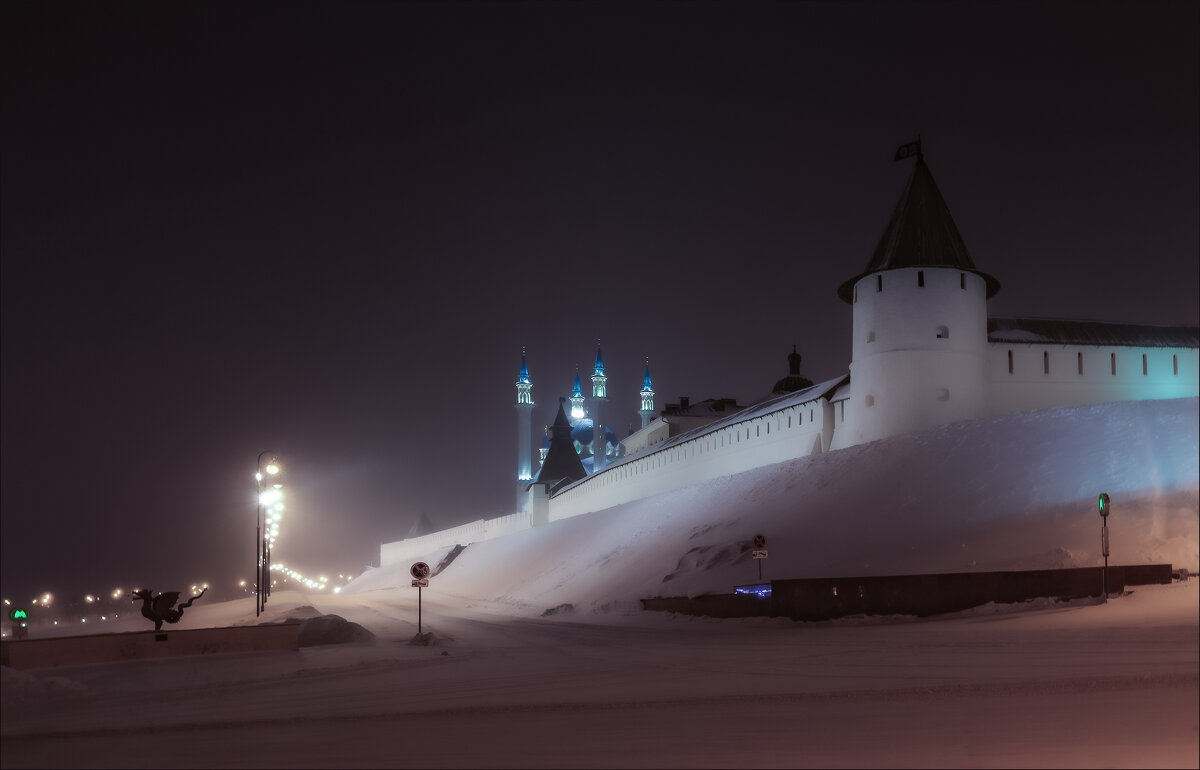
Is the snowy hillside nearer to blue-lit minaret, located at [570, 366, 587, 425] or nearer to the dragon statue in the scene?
the dragon statue

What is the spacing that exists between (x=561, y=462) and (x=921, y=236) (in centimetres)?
4497

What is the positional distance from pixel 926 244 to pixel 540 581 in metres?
19.3

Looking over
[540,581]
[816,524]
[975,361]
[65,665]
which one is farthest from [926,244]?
[65,665]

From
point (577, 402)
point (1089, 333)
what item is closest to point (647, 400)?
point (577, 402)

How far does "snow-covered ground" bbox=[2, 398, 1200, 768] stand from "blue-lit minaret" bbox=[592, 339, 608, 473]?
79192mm

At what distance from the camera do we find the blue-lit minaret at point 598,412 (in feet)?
378

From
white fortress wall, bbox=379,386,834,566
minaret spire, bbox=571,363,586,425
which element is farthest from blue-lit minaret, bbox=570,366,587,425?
white fortress wall, bbox=379,386,834,566

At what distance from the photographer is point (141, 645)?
1691 centimetres

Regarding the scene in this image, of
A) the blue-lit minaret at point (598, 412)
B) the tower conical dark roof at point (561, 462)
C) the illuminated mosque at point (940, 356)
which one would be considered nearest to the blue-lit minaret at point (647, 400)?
the blue-lit minaret at point (598, 412)

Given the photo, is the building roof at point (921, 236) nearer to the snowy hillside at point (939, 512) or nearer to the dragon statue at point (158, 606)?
the snowy hillside at point (939, 512)

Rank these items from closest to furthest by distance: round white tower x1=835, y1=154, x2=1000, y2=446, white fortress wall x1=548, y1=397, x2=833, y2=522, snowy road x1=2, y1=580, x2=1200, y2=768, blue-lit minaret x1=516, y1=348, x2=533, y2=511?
snowy road x1=2, y1=580, x2=1200, y2=768 < round white tower x1=835, y1=154, x2=1000, y2=446 < white fortress wall x1=548, y1=397, x2=833, y2=522 < blue-lit minaret x1=516, y1=348, x2=533, y2=511

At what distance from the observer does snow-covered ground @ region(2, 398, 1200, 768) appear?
8.95m

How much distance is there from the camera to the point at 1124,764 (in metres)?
7.70

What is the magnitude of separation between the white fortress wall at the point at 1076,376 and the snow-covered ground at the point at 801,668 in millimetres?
5213
